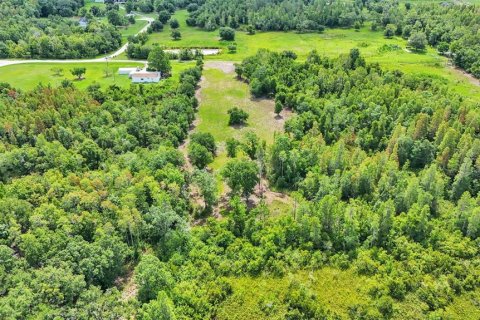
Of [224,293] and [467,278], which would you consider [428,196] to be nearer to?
[467,278]

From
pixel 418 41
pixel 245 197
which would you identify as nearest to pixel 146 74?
pixel 245 197

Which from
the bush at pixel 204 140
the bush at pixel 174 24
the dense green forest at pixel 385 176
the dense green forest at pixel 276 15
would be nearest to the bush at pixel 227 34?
the dense green forest at pixel 276 15

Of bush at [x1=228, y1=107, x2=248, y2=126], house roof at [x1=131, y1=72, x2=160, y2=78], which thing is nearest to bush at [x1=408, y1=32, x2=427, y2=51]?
bush at [x1=228, y1=107, x2=248, y2=126]

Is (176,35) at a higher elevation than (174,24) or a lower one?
lower

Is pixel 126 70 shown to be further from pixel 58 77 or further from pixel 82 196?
pixel 82 196

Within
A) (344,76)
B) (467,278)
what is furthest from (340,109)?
(467,278)

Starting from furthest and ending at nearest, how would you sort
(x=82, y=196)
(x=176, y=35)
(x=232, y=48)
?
(x=176, y=35)
(x=232, y=48)
(x=82, y=196)

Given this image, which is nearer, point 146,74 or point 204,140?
point 204,140
